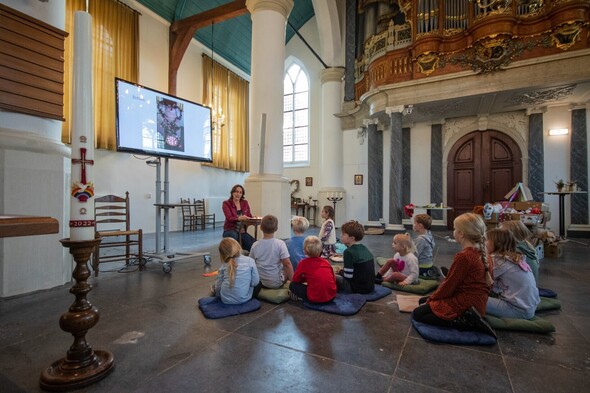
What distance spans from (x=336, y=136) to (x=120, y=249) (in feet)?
22.4

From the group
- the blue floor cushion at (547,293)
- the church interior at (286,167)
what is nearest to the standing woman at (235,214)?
the church interior at (286,167)

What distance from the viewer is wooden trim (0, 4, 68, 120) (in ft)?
7.97

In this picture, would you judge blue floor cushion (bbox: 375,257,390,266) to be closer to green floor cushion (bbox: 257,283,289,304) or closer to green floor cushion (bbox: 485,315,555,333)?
green floor cushion (bbox: 257,283,289,304)

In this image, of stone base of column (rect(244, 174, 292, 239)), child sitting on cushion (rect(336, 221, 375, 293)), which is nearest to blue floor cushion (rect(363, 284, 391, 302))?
child sitting on cushion (rect(336, 221, 375, 293))

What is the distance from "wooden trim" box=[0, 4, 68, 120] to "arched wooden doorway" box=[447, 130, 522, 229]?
338 inches

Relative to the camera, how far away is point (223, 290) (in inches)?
93.4

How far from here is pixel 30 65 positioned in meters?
2.57

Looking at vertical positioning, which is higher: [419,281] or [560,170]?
[560,170]

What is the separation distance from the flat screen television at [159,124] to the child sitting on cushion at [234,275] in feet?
5.70

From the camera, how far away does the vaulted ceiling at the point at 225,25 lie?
8203 millimetres

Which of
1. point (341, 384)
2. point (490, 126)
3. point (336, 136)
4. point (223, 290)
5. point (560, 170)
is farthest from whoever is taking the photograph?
point (336, 136)

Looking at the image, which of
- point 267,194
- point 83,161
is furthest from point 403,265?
point 83,161

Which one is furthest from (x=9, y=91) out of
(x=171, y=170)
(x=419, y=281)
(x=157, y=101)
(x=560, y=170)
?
(x=560, y=170)

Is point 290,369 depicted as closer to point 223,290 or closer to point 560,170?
point 223,290
